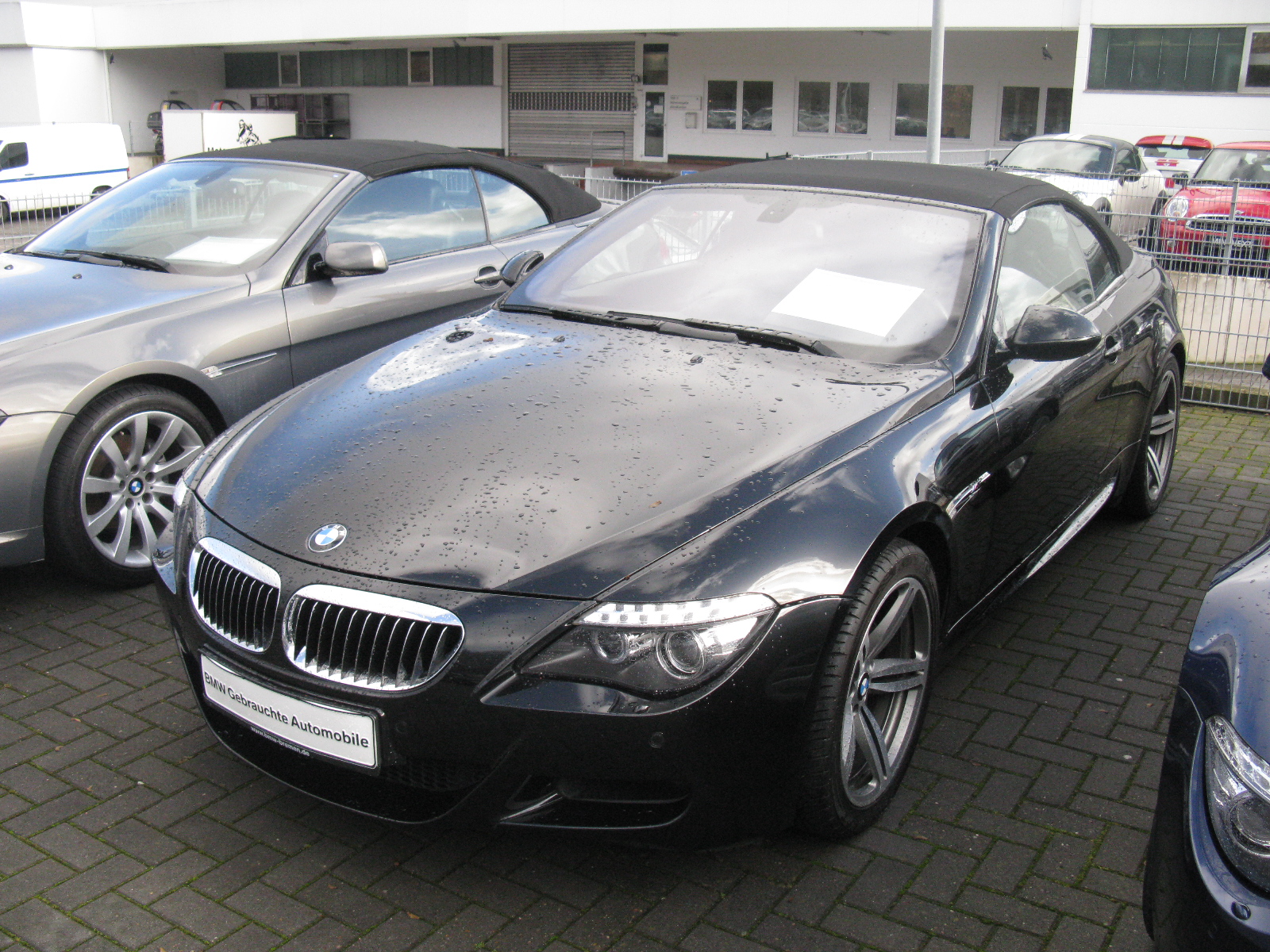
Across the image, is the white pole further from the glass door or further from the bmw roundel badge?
the glass door

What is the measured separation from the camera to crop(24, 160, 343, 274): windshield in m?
5.09

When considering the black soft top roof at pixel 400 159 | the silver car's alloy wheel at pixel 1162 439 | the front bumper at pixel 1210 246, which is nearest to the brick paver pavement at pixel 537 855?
the silver car's alloy wheel at pixel 1162 439

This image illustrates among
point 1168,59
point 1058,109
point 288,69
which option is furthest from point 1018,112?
point 288,69

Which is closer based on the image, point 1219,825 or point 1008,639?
point 1219,825

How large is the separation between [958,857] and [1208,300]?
5.95 metres

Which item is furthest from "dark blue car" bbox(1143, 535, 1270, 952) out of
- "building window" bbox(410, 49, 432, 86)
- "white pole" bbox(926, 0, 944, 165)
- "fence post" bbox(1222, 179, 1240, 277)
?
"building window" bbox(410, 49, 432, 86)

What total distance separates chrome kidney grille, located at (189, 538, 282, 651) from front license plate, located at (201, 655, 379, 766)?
98mm

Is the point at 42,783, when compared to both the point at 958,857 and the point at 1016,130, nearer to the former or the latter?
the point at 958,857

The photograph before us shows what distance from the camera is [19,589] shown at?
14.8 feet

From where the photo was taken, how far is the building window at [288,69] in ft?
138

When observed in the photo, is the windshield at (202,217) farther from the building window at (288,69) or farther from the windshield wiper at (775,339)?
the building window at (288,69)

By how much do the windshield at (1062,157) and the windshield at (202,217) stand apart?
13.2 metres

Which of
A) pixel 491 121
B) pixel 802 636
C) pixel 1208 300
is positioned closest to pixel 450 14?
pixel 491 121

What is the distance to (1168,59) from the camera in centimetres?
2353
